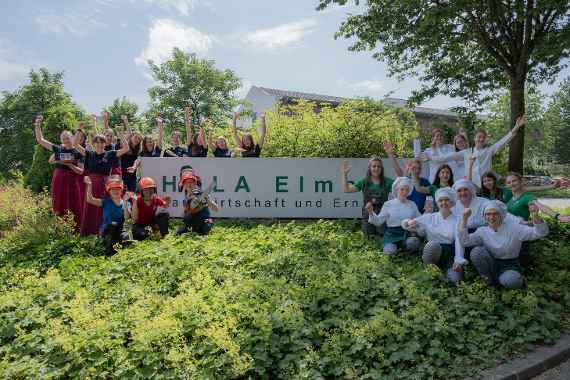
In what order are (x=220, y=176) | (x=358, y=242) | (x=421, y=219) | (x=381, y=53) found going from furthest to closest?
(x=381, y=53), (x=220, y=176), (x=358, y=242), (x=421, y=219)

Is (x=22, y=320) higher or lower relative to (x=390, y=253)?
lower

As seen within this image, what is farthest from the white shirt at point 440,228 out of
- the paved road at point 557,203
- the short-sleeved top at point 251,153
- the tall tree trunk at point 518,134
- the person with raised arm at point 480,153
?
the paved road at point 557,203

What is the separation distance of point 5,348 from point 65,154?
464cm

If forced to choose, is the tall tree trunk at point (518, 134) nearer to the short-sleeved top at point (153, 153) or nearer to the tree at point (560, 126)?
the short-sleeved top at point (153, 153)

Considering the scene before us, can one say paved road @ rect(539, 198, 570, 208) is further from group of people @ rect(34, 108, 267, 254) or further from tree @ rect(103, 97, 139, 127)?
tree @ rect(103, 97, 139, 127)

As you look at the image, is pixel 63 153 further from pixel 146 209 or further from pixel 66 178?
pixel 146 209

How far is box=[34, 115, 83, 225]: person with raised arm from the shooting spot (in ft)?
27.0

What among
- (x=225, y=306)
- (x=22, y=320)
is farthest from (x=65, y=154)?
(x=225, y=306)

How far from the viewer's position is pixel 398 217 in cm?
646

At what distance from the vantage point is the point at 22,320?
A: 483cm

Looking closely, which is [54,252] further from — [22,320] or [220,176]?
[220,176]

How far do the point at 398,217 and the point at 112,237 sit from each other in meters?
4.46

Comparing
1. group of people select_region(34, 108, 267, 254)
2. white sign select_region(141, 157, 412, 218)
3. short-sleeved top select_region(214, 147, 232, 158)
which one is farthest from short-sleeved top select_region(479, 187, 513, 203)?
short-sleeved top select_region(214, 147, 232, 158)

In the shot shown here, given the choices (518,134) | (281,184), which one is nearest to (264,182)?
(281,184)
